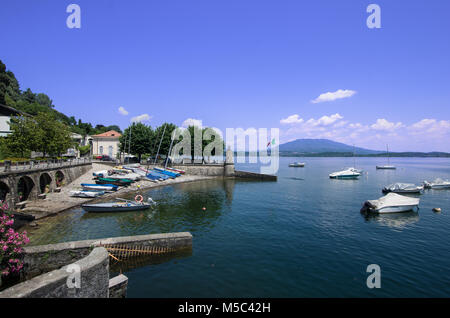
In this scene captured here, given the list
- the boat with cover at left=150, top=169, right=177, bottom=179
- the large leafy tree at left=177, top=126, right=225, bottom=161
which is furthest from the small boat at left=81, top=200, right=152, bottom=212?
the large leafy tree at left=177, top=126, right=225, bottom=161

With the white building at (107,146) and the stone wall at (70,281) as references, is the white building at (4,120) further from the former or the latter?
the stone wall at (70,281)

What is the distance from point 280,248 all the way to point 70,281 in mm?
15263

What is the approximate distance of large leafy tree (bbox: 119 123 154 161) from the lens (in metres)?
65.2

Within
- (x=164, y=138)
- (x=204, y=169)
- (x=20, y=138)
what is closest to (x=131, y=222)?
(x=20, y=138)

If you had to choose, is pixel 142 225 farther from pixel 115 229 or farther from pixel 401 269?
pixel 401 269

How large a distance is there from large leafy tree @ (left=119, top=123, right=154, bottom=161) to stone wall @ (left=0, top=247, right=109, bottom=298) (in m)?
59.2

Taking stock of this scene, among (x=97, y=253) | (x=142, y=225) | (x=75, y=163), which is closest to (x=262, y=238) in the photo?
(x=142, y=225)

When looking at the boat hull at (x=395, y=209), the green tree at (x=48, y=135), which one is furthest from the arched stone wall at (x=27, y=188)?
the boat hull at (x=395, y=209)

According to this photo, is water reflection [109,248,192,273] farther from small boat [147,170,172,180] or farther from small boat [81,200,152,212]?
small boat [147,170,172,180]

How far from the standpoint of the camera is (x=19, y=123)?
3653 centimetres

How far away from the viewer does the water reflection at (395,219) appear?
84.3 ft

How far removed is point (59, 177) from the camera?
37031mm

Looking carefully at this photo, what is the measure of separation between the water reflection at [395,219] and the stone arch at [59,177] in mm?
46200
